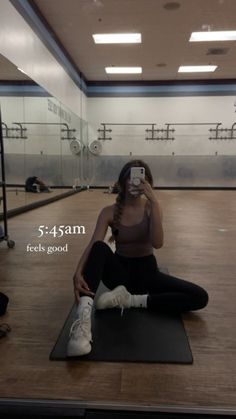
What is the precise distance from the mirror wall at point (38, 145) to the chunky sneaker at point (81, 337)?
334cm

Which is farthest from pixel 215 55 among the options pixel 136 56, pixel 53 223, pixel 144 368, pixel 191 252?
pixel 144 368

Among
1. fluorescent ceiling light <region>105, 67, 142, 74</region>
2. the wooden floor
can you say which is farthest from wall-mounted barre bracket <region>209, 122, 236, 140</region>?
the wooden floor

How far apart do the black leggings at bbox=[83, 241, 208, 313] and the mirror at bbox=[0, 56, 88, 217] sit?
303cm

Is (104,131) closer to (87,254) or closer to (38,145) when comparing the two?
(38,145)

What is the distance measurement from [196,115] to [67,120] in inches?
192

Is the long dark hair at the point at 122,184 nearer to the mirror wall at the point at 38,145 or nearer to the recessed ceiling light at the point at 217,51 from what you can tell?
the mirror wall at the point at 38,145

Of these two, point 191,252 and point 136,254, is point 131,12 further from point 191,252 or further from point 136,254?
point 136,254

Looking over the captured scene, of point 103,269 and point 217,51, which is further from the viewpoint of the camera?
point 217,51

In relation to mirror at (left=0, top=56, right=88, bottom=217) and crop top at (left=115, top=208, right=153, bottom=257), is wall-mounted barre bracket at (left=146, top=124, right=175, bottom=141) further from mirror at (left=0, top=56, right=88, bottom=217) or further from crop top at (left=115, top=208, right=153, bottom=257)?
crop top at (left=115, top=208, right=153, bottom=257)

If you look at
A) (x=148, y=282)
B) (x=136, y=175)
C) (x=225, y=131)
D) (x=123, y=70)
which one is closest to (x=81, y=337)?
(x=148, y=282)

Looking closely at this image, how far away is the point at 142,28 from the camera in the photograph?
693 centimetres

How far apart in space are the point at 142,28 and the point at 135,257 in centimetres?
617

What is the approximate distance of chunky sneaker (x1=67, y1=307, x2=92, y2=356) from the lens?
1489 mm

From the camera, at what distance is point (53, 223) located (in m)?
4.82
